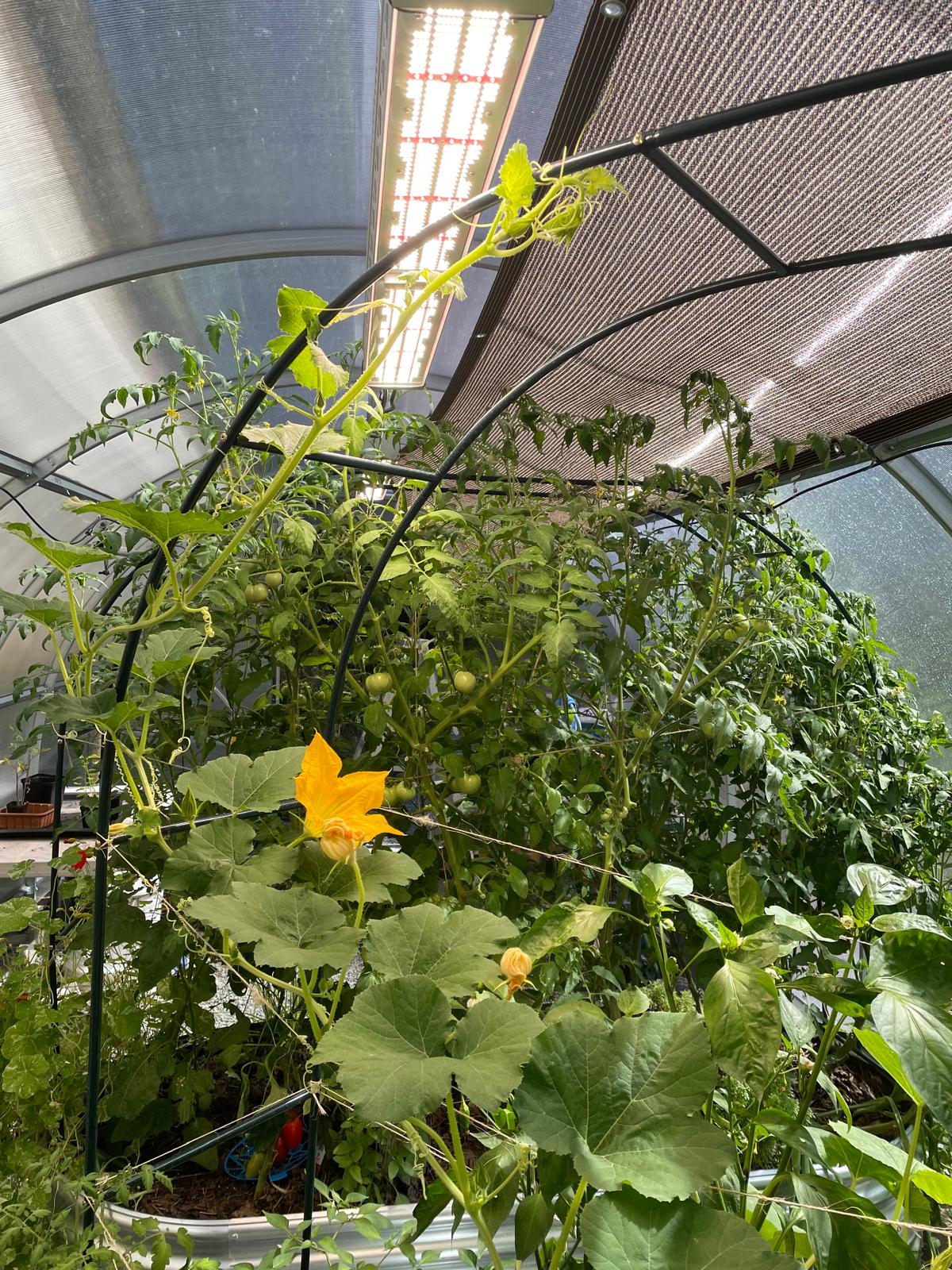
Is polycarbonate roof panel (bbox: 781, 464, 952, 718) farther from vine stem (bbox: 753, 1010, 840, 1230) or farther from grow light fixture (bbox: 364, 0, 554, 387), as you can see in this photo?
vine stem (bbox: 753, 1010, 840, 1230)

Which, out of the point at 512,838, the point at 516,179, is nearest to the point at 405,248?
the point at 516,179

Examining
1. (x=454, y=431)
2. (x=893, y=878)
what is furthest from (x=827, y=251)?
(x=454, y=431)

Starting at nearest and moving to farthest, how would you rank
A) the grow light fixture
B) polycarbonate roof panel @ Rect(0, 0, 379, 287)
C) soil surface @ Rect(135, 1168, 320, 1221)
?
the grow light fixture → soil surface @ Rect(135, 1168, 320, 1221) → polycarbonate roof panel @ Rect(0, 0, 379, 287)

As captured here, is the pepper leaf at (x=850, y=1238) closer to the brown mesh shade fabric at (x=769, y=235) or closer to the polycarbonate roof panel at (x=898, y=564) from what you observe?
the brown mesh shade fabric at (x=769, y=235)

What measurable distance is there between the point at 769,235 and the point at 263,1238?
1.51 metres

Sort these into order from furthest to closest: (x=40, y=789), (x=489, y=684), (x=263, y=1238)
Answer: (x=40, y=789) < (x=489, y=684) < (x=263, y=1238)

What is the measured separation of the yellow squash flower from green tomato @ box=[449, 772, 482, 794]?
733 mm

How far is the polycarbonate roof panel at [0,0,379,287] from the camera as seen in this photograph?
5.74ft

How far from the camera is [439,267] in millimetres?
1443

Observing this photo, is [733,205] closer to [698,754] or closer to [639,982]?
[698,754]

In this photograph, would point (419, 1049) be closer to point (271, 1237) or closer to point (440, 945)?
point (440, 945)

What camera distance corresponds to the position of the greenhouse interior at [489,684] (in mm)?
551

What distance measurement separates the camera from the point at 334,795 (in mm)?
556

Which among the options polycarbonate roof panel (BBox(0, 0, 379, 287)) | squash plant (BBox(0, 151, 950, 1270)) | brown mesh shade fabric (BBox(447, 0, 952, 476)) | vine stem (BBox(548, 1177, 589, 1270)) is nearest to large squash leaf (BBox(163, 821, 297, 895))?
squash plant (BBox(0, 151, 950, 1270))
